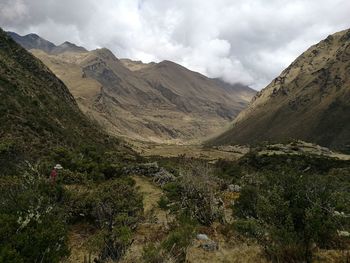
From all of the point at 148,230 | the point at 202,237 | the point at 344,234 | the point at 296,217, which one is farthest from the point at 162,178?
the point at 296,217

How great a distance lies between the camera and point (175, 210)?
2638cm

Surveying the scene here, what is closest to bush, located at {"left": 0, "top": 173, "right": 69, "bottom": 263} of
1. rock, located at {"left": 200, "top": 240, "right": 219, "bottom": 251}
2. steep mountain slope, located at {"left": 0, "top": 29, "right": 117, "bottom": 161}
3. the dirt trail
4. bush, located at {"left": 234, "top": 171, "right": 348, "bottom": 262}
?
the dirt trail

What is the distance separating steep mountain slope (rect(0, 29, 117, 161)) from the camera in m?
56.4

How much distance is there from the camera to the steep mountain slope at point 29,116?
185 feet

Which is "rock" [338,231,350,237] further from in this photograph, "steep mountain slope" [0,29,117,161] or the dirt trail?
"steep mountain slope" [0,29,117,161]

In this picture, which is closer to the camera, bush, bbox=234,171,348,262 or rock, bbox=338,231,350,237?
bush, bbox=234,171,348,262

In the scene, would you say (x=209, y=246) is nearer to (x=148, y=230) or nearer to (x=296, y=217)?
(x=296, y=217)

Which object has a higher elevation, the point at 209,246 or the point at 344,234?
the point at 344,234

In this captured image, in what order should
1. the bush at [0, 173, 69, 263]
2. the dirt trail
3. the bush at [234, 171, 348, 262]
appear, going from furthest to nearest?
the dirt trail < the bush at [234, 171, 348, 262] < the bush at [0, 173, 69, 263]

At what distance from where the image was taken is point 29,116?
6631 centimetres

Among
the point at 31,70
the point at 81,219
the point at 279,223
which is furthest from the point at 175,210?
the point at 31,70

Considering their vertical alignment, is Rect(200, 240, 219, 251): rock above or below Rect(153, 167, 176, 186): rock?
above

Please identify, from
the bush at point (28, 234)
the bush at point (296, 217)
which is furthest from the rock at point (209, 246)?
the bush at point (28, 234)

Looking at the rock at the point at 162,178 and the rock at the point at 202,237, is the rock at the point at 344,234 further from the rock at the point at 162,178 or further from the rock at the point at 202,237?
the rock at the point at 162,178
